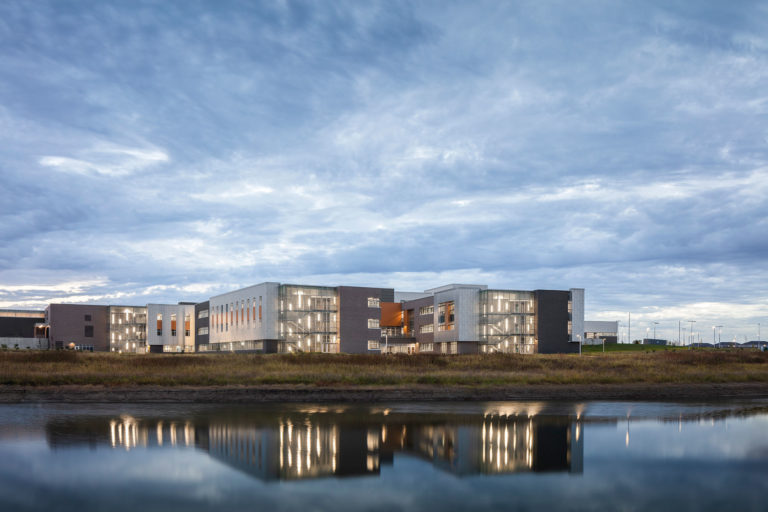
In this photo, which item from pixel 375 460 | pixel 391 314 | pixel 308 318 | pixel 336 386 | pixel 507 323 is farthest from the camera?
pixel 391 314

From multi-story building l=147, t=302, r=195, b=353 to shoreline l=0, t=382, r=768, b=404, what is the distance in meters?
108

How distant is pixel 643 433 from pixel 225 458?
37.4ft

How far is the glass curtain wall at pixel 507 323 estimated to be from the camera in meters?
102

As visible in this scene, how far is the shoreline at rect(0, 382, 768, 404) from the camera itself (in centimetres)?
2648

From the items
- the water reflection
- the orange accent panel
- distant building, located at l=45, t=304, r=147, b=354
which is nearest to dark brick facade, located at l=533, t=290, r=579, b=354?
the orange accent panel

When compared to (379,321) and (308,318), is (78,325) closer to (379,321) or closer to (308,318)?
(308,318)

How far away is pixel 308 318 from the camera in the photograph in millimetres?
97812

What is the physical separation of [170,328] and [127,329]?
9622mm

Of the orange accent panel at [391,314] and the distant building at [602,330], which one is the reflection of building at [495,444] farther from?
the distant building at [602,330]

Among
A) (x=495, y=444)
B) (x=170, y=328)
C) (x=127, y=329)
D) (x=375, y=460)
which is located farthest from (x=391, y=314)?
(x=375, y=460)

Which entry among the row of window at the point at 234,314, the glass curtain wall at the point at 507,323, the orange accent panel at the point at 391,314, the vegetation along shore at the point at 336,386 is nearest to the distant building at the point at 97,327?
the row of window at the point at 234,314

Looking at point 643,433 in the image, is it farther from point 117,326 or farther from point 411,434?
point 117,326

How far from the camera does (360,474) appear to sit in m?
12.7

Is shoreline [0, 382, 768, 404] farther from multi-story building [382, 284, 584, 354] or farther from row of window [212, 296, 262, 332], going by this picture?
row of window [212, 296, 262, 332]
